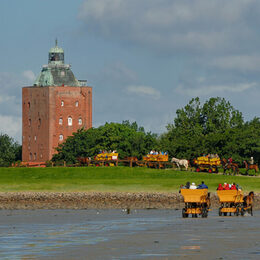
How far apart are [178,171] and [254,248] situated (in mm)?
60991

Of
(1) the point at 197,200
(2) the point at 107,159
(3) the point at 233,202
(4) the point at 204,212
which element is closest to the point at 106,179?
(2) the point at 107,159

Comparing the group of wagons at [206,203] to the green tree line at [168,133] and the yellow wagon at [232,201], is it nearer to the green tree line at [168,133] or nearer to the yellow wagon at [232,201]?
the yellow wagon at [232,201]

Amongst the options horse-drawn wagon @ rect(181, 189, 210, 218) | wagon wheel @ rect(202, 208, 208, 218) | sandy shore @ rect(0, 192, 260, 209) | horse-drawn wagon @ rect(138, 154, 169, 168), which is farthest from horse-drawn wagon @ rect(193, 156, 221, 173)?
wagon wheel @ rect(202, 208, 208, 218)

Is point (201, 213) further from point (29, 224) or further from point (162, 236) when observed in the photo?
point (162, 236)

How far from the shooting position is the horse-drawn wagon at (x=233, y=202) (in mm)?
46812

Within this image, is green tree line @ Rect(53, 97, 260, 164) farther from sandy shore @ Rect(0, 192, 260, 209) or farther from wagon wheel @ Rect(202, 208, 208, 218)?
wagon wheel @ Rect(202, 208, 208, 218)

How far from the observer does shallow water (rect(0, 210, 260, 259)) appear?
27.9 m

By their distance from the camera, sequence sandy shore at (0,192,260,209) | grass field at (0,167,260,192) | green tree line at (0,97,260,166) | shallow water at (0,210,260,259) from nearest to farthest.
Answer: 1. shallow water at (0,210,260,259)
2. sandy shore at (0,192,260,209)
3. grass field at (0,167,260,192)
4. green tree line at (0,97,260,166)

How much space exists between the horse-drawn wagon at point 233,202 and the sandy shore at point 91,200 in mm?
13079

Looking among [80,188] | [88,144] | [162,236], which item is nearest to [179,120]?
[88,144]

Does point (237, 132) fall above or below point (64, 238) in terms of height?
above

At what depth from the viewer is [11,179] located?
87062 millimetres

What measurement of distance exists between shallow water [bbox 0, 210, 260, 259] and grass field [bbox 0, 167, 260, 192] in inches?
1070

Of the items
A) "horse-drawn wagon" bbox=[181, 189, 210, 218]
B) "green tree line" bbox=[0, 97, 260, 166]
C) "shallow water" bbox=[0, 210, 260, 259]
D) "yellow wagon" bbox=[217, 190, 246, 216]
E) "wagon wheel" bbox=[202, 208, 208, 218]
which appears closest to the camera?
"shallow water" bbox=[0, 210, 260, 259]
